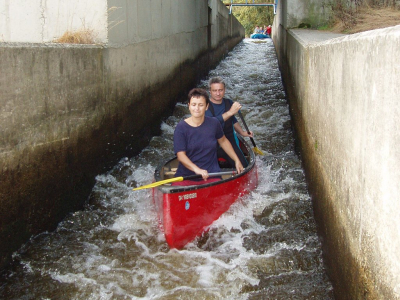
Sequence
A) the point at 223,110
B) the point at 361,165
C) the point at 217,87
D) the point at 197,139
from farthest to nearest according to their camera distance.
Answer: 1. the point at 223,110
2. the point at 217,87
3. the point at 197,139
4. the point at 361,165

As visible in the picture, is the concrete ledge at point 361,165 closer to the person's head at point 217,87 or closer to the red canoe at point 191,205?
the red canoe at point 191,205

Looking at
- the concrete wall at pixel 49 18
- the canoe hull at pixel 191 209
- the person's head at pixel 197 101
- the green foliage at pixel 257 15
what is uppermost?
the green foliage at pixel 257 15

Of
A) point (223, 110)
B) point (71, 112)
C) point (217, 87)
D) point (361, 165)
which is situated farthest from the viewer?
point (223, 110)

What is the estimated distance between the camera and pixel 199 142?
5.19 m

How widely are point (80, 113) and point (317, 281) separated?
3.45 metres

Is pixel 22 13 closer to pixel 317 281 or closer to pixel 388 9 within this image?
pixel 317 281

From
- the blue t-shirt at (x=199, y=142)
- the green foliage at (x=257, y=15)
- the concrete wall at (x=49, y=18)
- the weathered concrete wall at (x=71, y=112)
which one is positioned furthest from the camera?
Answer: the green foliage at (x=257, y=15)

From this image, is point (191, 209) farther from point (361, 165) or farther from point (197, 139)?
point (361, 165)

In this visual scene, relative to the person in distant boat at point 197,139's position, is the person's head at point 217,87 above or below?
above

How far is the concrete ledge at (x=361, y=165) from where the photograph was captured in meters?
2.30

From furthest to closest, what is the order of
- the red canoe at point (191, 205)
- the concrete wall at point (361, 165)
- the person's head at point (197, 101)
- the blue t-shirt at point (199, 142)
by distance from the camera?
the blue t-shirt at point (199, 142) < the person's head at point (197, 101) < the red canoe at point (191, 205) < the concrete wall at point (361, 165)

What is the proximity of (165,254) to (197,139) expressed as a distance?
1.28m

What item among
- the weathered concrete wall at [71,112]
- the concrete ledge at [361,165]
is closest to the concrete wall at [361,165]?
the concrete ledge at [361,165]

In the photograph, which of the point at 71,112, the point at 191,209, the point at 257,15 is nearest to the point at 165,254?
the point at 191,209
